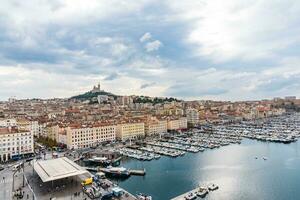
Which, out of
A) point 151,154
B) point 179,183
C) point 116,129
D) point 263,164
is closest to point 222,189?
point 179,183

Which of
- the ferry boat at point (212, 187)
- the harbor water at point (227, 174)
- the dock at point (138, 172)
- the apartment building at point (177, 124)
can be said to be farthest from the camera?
the apartment building at point (177, 124)

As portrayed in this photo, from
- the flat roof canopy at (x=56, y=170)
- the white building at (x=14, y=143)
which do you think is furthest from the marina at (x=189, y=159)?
the white building at (x=14, y=143)

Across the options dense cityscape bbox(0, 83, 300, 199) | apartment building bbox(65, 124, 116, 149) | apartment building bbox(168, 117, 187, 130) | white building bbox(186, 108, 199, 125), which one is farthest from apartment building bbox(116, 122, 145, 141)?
white building bbox(186, 108, 199, 125)

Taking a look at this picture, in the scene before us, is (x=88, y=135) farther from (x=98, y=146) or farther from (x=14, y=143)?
(x=14, y=143)

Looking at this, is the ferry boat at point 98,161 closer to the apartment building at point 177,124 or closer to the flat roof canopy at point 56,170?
the flat roof canopy at point 56,170

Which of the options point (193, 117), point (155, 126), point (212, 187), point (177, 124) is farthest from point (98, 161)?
point (193, 117)

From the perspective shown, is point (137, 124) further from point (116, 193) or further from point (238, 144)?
point (116, 193)
